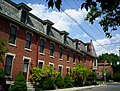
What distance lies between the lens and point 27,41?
24766mm

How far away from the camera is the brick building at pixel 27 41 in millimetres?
21406

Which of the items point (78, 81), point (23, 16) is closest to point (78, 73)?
point (78, 81)

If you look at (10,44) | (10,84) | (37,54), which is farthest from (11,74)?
(37,54)

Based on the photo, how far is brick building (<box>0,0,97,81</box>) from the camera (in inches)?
843

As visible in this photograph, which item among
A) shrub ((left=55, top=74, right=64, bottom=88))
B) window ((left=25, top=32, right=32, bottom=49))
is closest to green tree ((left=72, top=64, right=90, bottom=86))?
shrub ((left=55, top=74, right=64, bottom=88))

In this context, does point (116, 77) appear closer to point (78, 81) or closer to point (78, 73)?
point (78, 81)

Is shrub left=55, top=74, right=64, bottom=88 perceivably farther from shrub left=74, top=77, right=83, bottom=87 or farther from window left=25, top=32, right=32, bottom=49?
shrub left=74, top=77, right=83, bottom=87

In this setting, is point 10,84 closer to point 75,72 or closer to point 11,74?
point 11,74

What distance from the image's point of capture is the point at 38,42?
87.7 feet

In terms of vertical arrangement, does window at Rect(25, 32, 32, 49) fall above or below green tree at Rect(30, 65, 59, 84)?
above

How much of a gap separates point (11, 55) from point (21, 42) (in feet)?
7.55

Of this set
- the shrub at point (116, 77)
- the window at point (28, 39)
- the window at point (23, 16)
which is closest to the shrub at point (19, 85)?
the window at point (28, 39)

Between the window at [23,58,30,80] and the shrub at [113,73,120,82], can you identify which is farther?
the shrub at [113,73,120,82]

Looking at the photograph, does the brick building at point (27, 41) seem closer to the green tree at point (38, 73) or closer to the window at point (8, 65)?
the window at point (8, 65)
